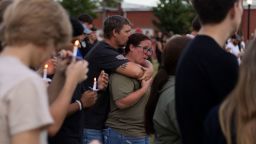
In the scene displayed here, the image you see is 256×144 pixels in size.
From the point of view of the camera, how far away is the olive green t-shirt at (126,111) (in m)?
5.46

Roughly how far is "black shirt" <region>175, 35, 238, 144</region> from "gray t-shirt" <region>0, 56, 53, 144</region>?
0.91 m

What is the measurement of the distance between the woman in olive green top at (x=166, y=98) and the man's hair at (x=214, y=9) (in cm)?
101

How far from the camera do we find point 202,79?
10.2ft

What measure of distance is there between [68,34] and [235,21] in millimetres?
990

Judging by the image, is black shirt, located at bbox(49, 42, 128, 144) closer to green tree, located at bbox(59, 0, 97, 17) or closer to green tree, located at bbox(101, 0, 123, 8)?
green tree, located at bbox(59, 0, 97, 17)

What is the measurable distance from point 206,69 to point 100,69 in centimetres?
255

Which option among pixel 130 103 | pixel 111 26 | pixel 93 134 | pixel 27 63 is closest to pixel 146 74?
pixel 130 103

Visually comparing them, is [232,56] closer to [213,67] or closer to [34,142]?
[213,67]

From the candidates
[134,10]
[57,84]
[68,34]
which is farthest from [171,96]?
[134,10]

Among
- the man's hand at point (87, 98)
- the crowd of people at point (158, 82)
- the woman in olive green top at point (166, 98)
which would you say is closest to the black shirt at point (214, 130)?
the crowd of people at point (158, 82)

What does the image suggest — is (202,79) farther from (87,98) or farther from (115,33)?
(115,33)

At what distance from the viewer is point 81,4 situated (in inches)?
2052

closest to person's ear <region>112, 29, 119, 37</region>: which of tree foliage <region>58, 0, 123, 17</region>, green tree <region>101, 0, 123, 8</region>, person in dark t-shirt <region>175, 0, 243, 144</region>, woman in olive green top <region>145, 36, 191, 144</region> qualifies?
woman in olive green top <region>145, 36, 191, 144</region>

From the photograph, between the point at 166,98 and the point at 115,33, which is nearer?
the point at 166,98
